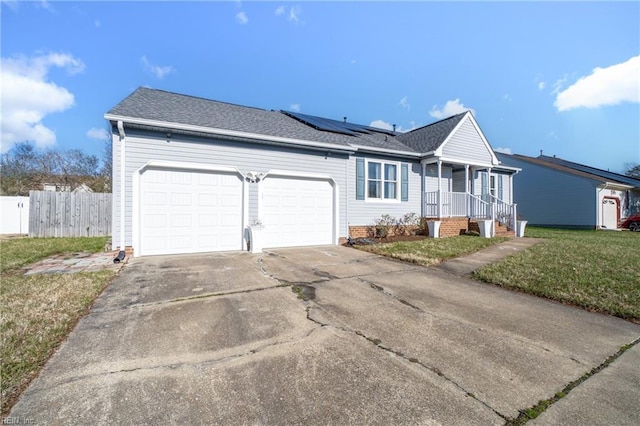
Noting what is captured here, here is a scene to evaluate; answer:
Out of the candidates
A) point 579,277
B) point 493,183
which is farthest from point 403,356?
point 493,183

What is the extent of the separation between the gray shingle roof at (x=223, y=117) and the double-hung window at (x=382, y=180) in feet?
2.60

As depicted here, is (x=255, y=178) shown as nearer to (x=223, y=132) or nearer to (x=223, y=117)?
(x=223, y=132)

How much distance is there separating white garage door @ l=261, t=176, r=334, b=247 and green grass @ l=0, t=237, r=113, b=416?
451 cm

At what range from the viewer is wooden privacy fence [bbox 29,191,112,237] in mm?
12938

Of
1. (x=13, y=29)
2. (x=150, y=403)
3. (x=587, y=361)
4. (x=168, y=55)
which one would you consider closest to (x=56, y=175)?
(x=168, y=55)

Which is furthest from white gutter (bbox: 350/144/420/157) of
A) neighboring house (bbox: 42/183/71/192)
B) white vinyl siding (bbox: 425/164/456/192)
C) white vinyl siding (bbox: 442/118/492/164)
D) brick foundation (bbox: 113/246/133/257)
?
neighboring house (bbox: 42/183/71/192)

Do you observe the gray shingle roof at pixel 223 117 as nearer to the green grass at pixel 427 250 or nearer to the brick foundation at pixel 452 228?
the brick foundation at pixel 452 228

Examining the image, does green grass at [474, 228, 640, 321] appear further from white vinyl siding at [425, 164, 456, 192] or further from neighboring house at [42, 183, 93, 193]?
neighboring house at [42, 183, 93, 193]

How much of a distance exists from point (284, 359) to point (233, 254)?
5.85 metres

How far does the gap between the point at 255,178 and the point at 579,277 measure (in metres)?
8.20

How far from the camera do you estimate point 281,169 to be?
9.57 m

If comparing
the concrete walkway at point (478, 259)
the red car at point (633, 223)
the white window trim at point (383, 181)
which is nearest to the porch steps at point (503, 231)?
the concrete walkway at point (478, 259)

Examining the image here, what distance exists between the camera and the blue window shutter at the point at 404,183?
1270cm

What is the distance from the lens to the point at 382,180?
1222 centimetres
